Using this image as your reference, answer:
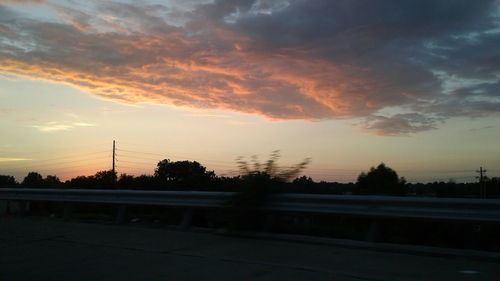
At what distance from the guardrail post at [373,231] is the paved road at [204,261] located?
567mm

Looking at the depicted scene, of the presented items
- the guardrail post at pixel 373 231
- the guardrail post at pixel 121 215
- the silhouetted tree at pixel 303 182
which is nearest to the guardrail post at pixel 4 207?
the guardrail post at pixel 121 215

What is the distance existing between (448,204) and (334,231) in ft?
9.90

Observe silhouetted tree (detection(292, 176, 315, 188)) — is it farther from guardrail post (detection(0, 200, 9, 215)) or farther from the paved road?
guardrail post (detection(0, 200, 9, 215))

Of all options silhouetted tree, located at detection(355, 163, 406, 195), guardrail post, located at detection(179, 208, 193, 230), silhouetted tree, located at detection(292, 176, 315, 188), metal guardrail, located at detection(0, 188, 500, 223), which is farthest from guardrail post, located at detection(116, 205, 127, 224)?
silhouetted tree, located at detection(355, 163, 406, 195)

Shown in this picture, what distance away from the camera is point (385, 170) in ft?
65.9

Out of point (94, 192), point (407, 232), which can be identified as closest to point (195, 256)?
point (407, 232)

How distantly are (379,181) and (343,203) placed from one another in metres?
10.3

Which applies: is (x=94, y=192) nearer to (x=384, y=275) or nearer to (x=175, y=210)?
(x=175, y=210)

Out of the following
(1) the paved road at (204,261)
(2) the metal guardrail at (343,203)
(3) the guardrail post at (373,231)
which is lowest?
(1) the paved road at (204,261)

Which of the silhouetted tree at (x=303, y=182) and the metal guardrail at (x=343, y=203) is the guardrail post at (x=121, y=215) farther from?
the silhouetted tree at (x=303, y=182)

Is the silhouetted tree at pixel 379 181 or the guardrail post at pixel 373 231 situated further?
the silhouetted tree at pixel 379 181

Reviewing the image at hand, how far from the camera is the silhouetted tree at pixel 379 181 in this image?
56.3ft

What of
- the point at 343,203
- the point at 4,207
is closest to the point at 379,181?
the point at 343,203

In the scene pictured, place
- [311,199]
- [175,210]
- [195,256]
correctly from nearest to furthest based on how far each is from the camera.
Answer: [195,256] → [311,199] → [175,210]
